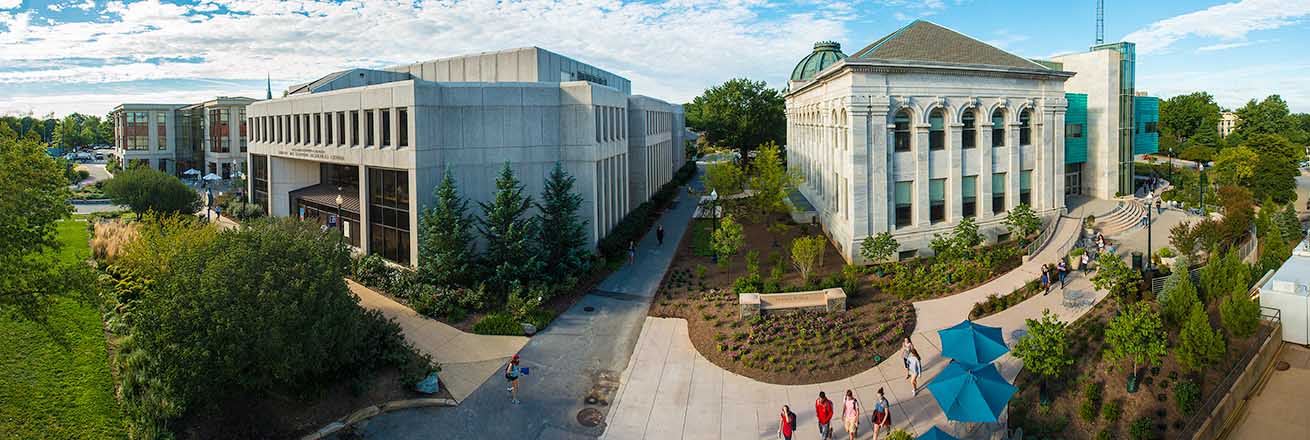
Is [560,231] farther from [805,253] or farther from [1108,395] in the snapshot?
[1108,395]

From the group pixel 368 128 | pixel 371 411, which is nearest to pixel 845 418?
pixel 371 411

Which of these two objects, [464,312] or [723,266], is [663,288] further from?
[464,312]

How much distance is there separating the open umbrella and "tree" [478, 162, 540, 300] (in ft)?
52.2

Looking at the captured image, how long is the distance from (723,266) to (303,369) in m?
20.4

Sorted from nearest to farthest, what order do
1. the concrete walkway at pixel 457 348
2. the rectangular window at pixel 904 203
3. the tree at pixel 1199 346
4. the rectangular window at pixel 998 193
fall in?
the tree at pixel 1199 346, the concrete walkway at pixel 457 348, the rectangular window at pixel 904 203, the rectangular window at pixel 998 193

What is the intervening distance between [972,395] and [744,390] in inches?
252

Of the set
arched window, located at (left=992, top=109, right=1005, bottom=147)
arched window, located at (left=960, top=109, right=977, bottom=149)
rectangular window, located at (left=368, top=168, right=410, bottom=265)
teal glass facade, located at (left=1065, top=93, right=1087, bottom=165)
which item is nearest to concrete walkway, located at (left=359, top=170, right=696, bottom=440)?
rectangular window, located at (left=368, top=168, right=410, bottom=265)

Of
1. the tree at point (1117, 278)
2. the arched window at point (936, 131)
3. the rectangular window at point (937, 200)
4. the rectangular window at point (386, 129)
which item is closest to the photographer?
the tree at point (1117, 278)

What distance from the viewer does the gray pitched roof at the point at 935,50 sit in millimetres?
35562

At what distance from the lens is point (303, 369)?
18.6 metres

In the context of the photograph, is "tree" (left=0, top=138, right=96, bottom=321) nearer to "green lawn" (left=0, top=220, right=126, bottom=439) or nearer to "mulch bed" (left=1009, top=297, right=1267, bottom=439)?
"green lawn" (left=0, top=220, right=126, bottom=439)

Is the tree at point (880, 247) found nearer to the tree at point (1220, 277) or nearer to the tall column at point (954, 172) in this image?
the tall column at point (954, 172)

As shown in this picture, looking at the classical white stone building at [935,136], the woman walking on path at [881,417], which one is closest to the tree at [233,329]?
the woman walking on path at [881,417]

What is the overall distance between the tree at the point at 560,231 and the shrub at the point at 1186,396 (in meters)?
21.0
